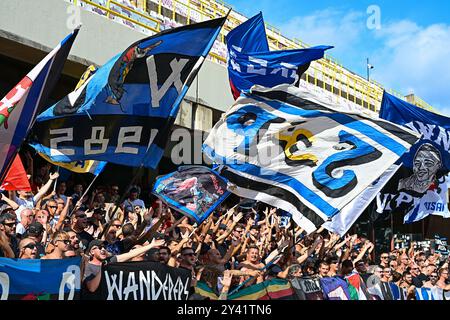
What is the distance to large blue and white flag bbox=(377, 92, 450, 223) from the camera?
37.9ft

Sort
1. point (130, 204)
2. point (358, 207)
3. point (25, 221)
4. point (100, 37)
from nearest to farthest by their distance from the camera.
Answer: point (25, 221) < point (358, 207) < point (130, 204) < point (100, 37)

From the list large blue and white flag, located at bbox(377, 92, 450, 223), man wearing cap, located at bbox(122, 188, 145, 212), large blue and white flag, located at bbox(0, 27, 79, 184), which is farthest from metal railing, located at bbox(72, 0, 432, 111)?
large blue and white flag, located at bbox(0, 27, 79, 184)

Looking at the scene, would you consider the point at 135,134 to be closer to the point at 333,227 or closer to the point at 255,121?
the point at 255,121

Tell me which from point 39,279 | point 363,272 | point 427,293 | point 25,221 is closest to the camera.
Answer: point 39,279

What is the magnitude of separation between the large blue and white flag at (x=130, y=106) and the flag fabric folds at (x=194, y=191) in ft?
5.09

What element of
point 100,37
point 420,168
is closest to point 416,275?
point 420,168

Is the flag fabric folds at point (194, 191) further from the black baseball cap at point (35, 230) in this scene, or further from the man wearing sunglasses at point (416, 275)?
the man wearing sunglasses at point (416, 275)

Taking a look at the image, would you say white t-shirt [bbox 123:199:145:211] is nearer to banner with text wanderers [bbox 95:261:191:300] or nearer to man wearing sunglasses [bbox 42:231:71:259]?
banner with text wanderers [bbox 95:261:191:300]

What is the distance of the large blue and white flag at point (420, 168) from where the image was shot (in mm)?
11555

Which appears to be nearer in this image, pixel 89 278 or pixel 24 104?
pixel 89 278

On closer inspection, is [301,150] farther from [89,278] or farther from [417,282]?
[417,282]

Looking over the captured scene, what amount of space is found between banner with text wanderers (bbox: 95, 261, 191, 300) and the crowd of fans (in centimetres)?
11

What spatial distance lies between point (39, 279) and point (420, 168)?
883cm

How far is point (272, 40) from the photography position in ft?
72.6
